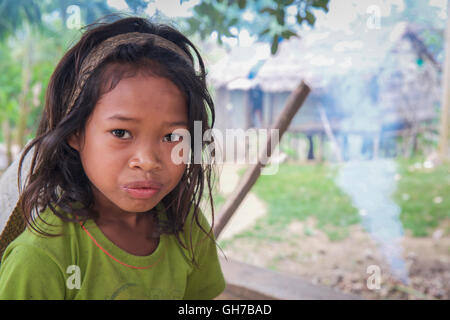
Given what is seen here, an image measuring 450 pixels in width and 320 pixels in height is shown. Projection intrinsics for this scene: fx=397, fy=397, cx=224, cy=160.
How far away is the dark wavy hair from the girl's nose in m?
0.16

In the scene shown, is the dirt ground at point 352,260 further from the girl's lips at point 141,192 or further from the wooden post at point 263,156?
the girl's lips at point 141,192

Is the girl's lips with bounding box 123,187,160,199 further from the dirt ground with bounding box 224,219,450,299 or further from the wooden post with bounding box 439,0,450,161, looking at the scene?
the wooden post with bounding box 439,0,450,161

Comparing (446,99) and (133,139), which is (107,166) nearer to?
(133,139)

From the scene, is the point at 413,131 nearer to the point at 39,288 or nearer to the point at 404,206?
the point at 404,206

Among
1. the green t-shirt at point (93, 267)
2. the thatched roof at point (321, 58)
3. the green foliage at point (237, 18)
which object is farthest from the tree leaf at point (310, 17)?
the thatched roof at point (321, 58)

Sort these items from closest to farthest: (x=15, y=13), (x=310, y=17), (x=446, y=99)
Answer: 1. (x=310, y=17)
2. (x=446, y=99)
3. (x=15, y=13)

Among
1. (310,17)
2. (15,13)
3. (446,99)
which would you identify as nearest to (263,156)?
(310,17)

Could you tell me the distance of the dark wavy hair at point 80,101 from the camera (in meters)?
1.01

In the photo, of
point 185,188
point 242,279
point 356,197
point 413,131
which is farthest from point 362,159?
point 185,188

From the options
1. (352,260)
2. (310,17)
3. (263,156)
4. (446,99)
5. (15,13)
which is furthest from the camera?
(15,13)

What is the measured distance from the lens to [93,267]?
105 centimetres

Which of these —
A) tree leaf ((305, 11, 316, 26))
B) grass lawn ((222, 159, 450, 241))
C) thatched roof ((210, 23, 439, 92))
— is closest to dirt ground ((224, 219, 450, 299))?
grass lawn ((222, 159, 450, 241))

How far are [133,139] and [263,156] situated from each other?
1069 mm

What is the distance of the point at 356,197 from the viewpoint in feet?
20.3
